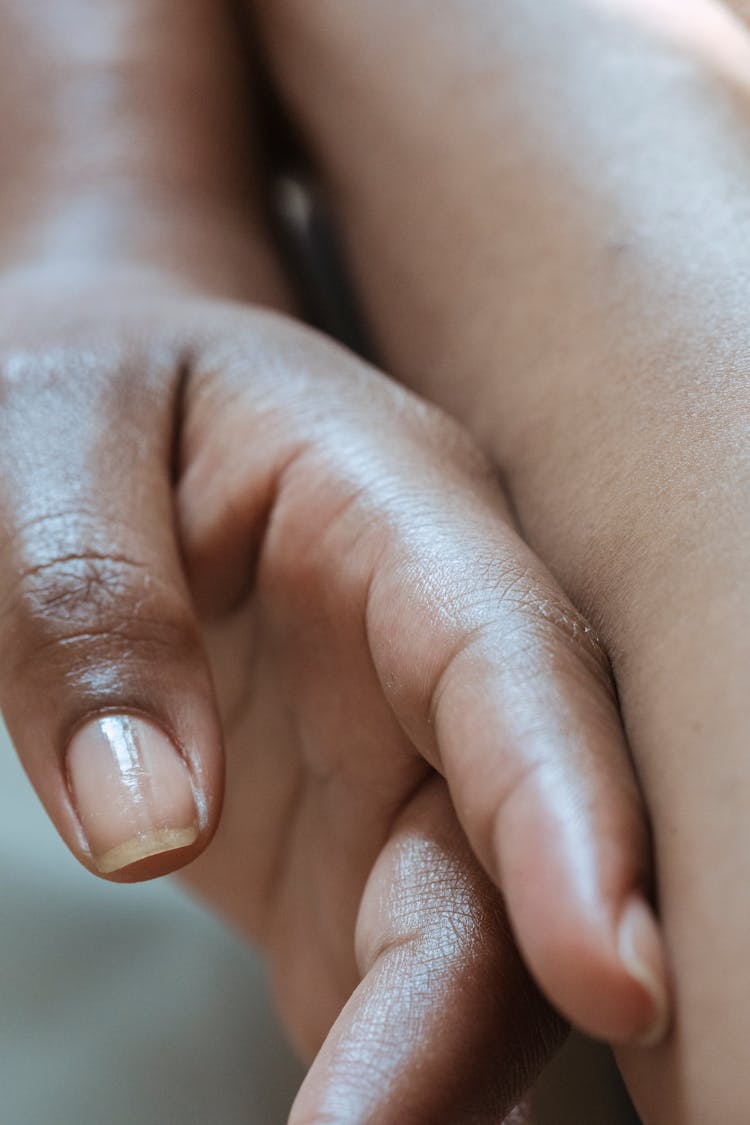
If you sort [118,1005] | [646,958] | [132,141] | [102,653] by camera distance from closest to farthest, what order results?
[646,958]
[102,653]
[118,1005]
[132,141]

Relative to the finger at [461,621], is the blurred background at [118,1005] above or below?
below

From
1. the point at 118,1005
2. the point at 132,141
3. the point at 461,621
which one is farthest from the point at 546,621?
the point at 132,141

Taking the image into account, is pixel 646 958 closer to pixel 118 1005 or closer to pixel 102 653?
pixel 102 653

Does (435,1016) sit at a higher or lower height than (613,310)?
lower

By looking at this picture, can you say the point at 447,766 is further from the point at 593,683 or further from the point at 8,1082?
the point at 8,1082

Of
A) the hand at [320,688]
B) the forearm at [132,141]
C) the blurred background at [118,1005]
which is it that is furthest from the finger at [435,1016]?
the forearm at [132,141]

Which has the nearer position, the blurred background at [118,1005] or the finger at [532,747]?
the finger at [532,747]

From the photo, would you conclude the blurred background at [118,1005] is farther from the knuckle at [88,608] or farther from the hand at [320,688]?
the knuckle at [88,608]

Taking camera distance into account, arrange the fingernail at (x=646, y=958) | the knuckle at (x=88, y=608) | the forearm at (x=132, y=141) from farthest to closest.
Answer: the forearm at (x=132, y=141)
the knuckle at (x=88, y=608)
the fingernail at (x=646, y=958)
